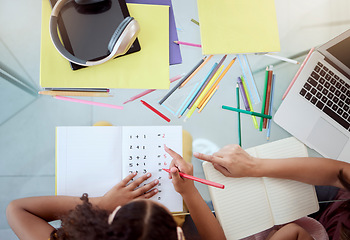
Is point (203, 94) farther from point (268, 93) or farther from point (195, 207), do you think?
point (195, 207)

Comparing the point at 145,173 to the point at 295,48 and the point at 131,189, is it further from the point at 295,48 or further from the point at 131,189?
the point at 295,48

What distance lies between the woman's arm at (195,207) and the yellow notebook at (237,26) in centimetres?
29

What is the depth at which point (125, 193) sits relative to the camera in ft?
2.21

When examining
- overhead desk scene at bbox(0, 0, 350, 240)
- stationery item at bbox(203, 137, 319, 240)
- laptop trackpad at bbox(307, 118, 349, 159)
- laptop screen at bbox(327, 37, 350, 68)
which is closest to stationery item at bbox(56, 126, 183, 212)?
overhead desk scene at bbox(0, 0, 350, 240)

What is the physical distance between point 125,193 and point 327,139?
549mm

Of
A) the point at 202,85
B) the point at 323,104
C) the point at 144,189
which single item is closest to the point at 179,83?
the point at 202,85

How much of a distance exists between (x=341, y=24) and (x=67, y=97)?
772mm

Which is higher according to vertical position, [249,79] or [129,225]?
[249,79]

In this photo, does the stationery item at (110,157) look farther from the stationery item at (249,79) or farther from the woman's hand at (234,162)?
the stationery item at (249,79)

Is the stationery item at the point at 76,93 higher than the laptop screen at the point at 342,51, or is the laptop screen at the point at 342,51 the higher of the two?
the laptop screen at the point at 342,51

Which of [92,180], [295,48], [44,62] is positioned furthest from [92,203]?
[295,48]

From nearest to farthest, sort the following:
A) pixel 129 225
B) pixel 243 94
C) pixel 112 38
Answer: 1. pixel 129 225
2. pixel 112 38
3. pixel 243 94

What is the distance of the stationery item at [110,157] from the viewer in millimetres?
675

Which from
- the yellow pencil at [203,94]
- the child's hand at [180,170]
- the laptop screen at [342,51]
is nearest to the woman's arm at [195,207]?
the child's hand at [180,170]
